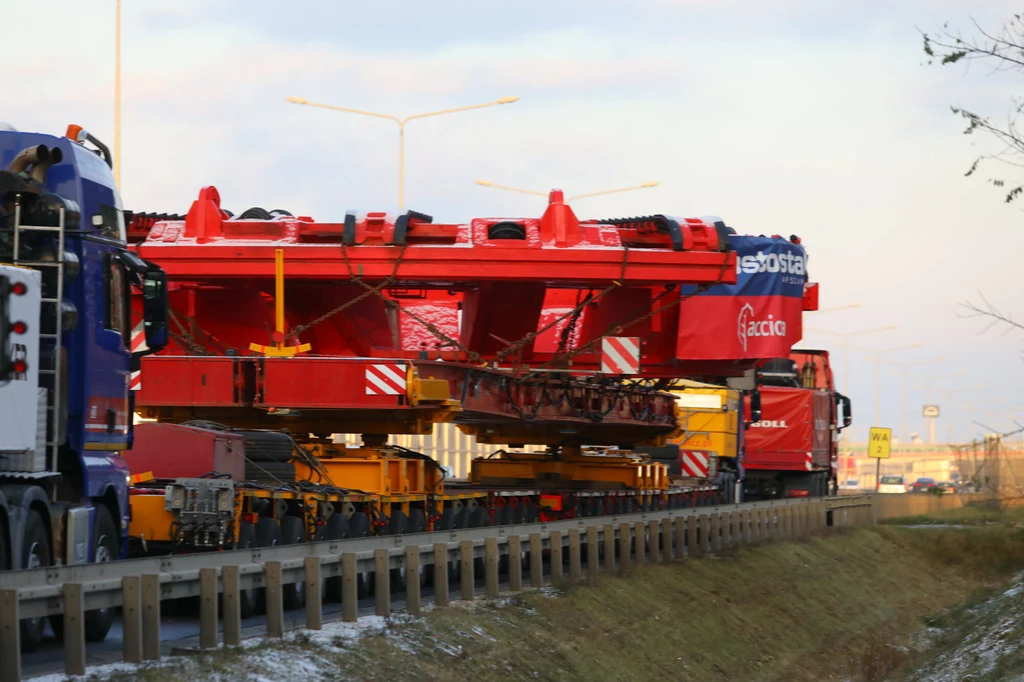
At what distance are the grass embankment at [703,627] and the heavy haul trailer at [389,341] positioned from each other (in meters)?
2.59

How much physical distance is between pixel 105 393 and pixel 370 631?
2.83 meters

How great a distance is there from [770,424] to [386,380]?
2372 cm

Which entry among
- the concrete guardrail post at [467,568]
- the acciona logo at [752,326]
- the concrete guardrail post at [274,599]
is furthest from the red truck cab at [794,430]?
the concrete guardrail post at [274,599]

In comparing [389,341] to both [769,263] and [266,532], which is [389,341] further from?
[266,532]

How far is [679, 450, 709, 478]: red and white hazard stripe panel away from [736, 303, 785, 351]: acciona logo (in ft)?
31.5

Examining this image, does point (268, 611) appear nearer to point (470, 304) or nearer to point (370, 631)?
point (370, 631)

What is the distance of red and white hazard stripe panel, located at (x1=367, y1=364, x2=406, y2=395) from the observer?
1964 cm

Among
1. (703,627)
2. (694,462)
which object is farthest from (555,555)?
(694,462)

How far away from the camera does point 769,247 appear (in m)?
26.2

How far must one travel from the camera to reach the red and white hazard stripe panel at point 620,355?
82.7 ft

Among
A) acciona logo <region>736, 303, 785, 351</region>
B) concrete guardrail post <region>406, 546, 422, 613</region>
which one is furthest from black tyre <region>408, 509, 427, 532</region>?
acciona logo <region>736, 303, 785, 351</region>

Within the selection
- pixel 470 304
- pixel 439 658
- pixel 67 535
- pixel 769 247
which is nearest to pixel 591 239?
pixel 470 304

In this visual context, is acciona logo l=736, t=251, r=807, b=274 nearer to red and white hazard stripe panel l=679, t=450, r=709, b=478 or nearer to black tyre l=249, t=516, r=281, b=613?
red and white hazard stripe panel l=679, t=450, r=709, b=478

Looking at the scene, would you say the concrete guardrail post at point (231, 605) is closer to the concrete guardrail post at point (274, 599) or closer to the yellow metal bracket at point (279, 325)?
the concrete guardrail post at point (274, 599)
